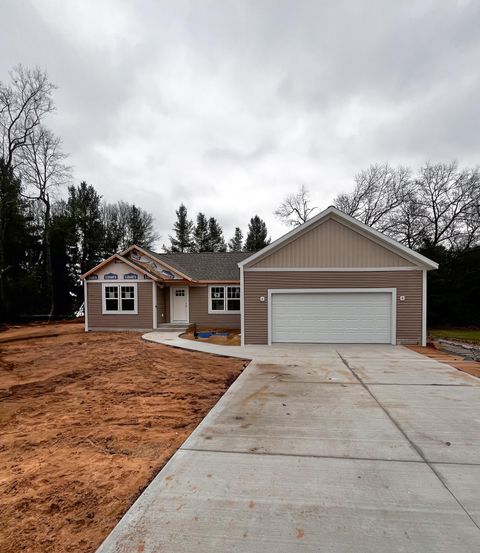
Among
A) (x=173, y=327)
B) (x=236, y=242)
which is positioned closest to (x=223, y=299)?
(x=173, y=327)

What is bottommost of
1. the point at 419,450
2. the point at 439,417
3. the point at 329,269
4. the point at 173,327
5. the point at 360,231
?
the point at 173,327

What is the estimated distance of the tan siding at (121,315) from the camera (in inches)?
604

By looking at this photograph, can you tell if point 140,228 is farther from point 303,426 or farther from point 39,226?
point 303,426

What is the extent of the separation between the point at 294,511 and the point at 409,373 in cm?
560

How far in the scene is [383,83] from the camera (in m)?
10.9

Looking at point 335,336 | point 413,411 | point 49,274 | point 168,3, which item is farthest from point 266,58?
point 49,274

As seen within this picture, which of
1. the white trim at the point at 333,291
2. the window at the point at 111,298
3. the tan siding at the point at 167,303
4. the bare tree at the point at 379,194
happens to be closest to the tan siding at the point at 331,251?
the white trim at the point at 333,291

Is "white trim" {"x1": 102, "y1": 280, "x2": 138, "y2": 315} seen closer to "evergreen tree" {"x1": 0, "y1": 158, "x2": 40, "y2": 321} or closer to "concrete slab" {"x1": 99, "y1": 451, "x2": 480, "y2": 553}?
"evergreen tree" {"x1": 0, "y1": 158, "x2": 40, "y2": 321}

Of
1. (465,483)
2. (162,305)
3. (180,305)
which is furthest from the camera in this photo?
(180,305)

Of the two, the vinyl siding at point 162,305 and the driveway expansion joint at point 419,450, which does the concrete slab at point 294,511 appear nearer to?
the driveway expansion joint at point 419,450

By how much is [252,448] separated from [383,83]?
1279cm

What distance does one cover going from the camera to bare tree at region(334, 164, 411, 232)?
26.4 metres

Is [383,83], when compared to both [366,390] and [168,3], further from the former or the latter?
[366,390]

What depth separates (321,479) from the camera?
2812mm
